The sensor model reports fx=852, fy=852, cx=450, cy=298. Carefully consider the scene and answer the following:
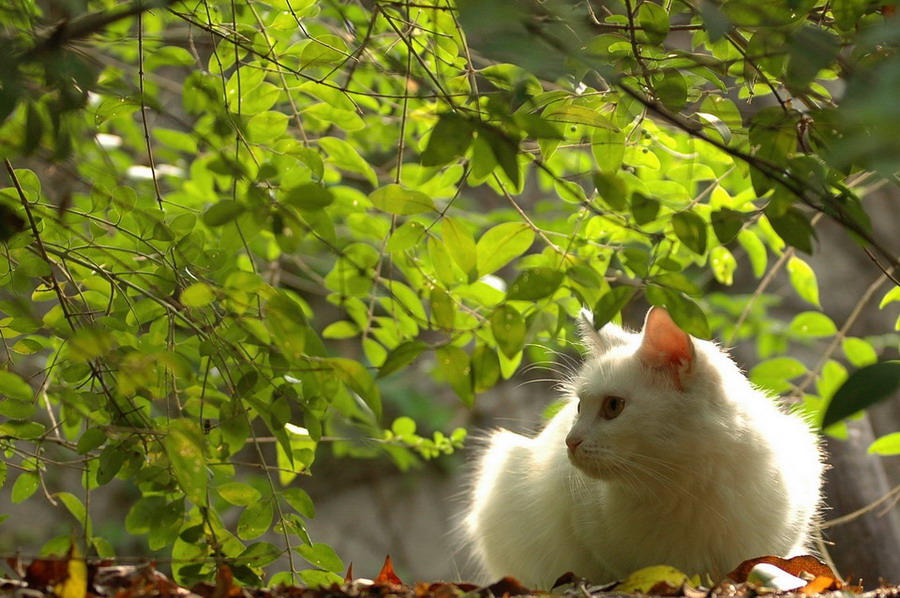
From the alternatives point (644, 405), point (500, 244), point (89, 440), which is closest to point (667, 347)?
point (644, 405)

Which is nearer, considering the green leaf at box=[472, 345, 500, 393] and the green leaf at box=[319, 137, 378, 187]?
the green leaf at box=[472, 345, 500, 393]

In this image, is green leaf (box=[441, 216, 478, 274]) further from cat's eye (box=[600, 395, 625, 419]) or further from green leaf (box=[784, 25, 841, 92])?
cat's eye (box=[600, 395, 625, 419])

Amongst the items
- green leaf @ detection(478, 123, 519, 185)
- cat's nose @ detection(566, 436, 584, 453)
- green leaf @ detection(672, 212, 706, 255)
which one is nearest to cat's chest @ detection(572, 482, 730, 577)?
cat's nose @ detection(566, 436, 584, 453)

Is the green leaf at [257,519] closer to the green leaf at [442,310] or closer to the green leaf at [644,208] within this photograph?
the green leaf at [442,310]

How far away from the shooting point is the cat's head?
1.71 meters

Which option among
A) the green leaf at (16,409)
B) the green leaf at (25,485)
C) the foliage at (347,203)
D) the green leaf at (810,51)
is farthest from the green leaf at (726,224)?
the green leaf at (25,485)

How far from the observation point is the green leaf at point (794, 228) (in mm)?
1067

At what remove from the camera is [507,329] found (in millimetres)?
1262

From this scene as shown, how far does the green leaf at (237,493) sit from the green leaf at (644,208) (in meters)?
0.82

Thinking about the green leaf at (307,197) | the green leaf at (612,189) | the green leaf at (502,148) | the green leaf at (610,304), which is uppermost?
the green leaf at (502,148)

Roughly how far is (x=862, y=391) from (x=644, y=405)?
0.87 meters

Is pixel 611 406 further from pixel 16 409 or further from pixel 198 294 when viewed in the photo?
pixel 16 409

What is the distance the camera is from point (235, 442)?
1.43 metres

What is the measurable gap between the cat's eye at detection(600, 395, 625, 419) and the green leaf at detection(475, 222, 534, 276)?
0.53 meters
